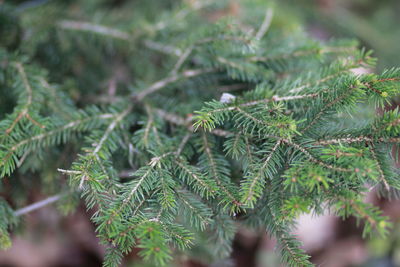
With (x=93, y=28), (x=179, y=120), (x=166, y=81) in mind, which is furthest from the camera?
(x=93, y=28)

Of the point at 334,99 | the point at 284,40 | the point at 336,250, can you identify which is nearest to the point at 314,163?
the point at 334,99

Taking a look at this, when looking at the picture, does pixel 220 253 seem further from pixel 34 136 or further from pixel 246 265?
pixel 246 265

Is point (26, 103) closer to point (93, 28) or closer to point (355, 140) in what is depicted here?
point (93, 28)

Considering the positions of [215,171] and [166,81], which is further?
[166,81]

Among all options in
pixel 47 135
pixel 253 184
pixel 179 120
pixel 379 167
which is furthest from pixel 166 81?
pixel 379 167

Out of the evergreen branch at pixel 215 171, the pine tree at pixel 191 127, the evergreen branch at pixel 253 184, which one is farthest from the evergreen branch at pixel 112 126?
the evergreen branch at pixel 253 184

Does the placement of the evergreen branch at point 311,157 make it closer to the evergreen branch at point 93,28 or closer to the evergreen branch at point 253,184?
the evergreen branch at point 253,184

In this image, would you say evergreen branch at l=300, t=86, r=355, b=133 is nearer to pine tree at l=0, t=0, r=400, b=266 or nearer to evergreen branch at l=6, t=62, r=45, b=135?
pine tree at l=0, t=0, r=400, b=266

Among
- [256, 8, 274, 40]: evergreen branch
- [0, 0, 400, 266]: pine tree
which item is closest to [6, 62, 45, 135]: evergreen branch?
[0, 0, 400, 266]: pine tree
